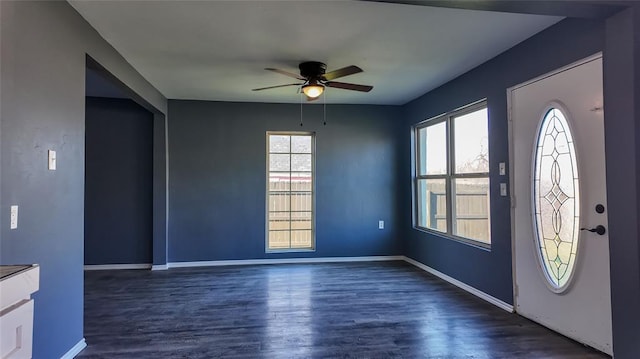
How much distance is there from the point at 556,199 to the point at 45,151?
146 inches

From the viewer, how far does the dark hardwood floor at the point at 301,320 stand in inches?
98.7

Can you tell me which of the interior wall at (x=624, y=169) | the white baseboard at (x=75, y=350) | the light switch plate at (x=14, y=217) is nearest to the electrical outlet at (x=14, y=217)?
the light switch plate at (x=14, y=217)

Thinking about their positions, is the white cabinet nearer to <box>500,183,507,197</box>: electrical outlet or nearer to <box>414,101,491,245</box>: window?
<box>500,183,507,197</box>: electrical outlet

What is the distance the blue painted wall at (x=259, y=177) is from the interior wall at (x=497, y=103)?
95 cm

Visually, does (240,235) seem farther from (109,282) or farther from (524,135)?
(524,135)

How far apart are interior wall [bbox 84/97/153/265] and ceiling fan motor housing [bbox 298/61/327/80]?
9.30 ft

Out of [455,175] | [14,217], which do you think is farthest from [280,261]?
[14,217]

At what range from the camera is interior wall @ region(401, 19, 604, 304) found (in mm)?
2592

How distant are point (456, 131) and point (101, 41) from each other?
3.86 meters

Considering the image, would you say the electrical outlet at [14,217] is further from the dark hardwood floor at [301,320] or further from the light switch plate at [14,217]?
the dark hardwood floor at [301,320]

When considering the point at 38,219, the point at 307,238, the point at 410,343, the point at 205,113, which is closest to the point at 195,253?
the point at 307,238

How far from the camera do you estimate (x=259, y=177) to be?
17.2 ft

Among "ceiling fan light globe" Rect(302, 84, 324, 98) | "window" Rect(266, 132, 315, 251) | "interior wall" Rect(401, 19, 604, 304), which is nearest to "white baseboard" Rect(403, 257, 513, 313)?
"interior wall" Rect(401, 19, 604, 304)

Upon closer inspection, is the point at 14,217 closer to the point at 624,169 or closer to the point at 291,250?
the point at 624,169
